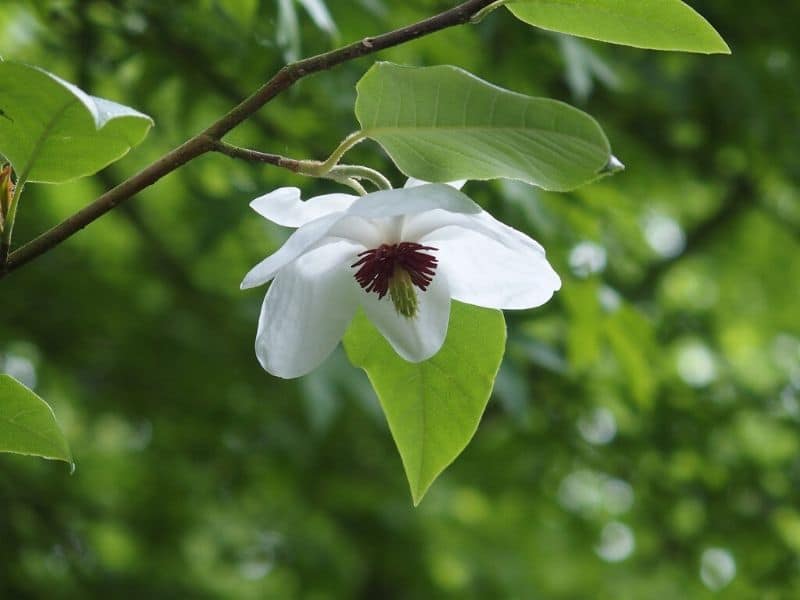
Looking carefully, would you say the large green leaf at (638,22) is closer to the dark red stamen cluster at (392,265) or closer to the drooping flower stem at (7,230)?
the dark red stamen cluster at (392,265)

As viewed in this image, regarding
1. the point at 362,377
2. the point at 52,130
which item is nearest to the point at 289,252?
the point at 52,130

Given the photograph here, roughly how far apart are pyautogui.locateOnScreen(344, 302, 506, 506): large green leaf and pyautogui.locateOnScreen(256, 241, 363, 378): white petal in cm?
4

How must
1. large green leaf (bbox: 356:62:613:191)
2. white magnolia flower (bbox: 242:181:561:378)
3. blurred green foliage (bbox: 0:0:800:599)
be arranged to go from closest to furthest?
large green leaf (bbox: 356:62:613:191), white magnolia flower (bbox: 242:181:561:378), blurred green foliage (bbox: 0:0:800:599)

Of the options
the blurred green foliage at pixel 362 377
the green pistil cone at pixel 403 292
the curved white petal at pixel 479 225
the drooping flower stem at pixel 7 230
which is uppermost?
the drooping flower stem at pixel 7 230

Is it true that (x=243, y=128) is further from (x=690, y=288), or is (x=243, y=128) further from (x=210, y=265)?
(x=690, y=288)

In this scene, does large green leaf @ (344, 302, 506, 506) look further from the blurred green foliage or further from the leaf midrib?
the blurred green foliage

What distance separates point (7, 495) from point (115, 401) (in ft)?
1.59

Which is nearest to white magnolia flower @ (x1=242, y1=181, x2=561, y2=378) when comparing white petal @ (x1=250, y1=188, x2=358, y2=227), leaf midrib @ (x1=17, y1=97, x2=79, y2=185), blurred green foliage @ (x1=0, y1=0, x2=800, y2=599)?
white petal @ (x1=250, y1=188, x2=358, y2=227)

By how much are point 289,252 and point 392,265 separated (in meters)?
0.12

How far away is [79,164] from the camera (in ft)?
2.28

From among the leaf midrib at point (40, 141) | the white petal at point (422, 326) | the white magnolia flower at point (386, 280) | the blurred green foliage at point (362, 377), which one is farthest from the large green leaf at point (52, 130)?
the blurred green foliage at point (362, 377)

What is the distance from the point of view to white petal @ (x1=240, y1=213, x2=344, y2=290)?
0.64 m

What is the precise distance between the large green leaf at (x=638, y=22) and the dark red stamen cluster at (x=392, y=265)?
172 millimetres

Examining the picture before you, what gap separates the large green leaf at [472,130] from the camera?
59 cm
